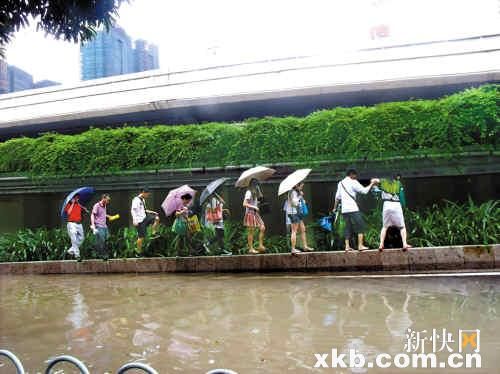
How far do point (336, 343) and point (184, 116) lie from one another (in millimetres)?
12527

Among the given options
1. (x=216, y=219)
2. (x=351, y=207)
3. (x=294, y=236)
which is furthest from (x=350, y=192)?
(x=216, y=219)

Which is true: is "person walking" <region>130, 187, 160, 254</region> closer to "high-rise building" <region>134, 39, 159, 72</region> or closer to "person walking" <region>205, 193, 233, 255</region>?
"person walking" <region>205, 193, 233, 255</region>

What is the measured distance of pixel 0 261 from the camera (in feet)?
42.1

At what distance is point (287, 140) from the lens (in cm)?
1166

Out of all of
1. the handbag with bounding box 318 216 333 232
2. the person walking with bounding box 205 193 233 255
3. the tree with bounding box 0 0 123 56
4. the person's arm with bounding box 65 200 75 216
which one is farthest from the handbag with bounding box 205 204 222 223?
the tree with bounding box 0 0 123 56

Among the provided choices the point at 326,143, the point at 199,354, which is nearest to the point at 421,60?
the point at 326,143

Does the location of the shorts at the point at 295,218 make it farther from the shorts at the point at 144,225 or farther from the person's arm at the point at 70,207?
the person's arm at the point at 70,207

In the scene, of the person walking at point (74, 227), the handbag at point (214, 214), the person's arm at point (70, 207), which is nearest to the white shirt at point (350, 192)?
the handbag at point (214, 214)

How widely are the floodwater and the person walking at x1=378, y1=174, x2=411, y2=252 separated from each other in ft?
3.82

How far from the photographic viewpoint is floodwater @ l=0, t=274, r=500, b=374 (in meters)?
4.30

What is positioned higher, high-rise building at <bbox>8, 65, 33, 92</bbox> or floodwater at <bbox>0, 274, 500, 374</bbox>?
high-rise building at <bbox>8, 65, 33, 92</bbox>

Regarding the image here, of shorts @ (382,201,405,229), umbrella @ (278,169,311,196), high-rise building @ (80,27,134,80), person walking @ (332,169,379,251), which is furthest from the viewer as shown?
high-rise building @ (80,27,134,80)

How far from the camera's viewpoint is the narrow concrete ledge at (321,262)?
8.52 meters

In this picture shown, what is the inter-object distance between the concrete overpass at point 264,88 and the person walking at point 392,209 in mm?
5214
